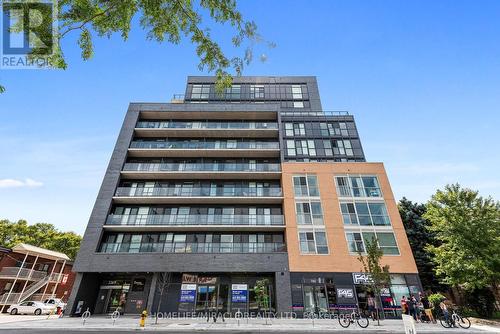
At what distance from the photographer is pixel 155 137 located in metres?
30.7

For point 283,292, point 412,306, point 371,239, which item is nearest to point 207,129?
point 283,292

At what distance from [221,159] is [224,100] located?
46.5 ft

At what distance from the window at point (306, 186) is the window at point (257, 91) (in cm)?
1915

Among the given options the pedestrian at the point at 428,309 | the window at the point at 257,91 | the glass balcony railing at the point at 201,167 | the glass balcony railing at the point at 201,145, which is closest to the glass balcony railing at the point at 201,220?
the glass balcony railing at the point at 201,167

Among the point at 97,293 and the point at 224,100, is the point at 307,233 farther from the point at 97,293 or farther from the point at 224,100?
the point at 224,100

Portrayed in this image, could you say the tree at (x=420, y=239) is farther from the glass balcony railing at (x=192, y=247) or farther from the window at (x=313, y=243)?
the glass balcony railing at (x=192, y=247)

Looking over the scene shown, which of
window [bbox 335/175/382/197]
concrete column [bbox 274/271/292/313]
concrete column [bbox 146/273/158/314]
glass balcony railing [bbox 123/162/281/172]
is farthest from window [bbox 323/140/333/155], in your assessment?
concrete column [bbox 146/273/158/314]

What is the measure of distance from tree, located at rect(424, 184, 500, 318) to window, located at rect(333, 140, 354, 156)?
11852 mm

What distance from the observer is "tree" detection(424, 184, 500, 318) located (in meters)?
17.9

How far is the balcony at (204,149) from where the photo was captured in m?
28.1

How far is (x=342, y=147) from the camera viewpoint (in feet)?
105

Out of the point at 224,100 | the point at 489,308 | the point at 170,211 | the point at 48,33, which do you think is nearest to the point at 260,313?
the point at 170,211

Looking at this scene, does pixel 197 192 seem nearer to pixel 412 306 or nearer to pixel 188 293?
pixel 188 293

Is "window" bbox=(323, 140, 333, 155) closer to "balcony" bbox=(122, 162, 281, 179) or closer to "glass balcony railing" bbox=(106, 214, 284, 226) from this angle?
"balcony" bbox=(122, 162, 281, 179)
